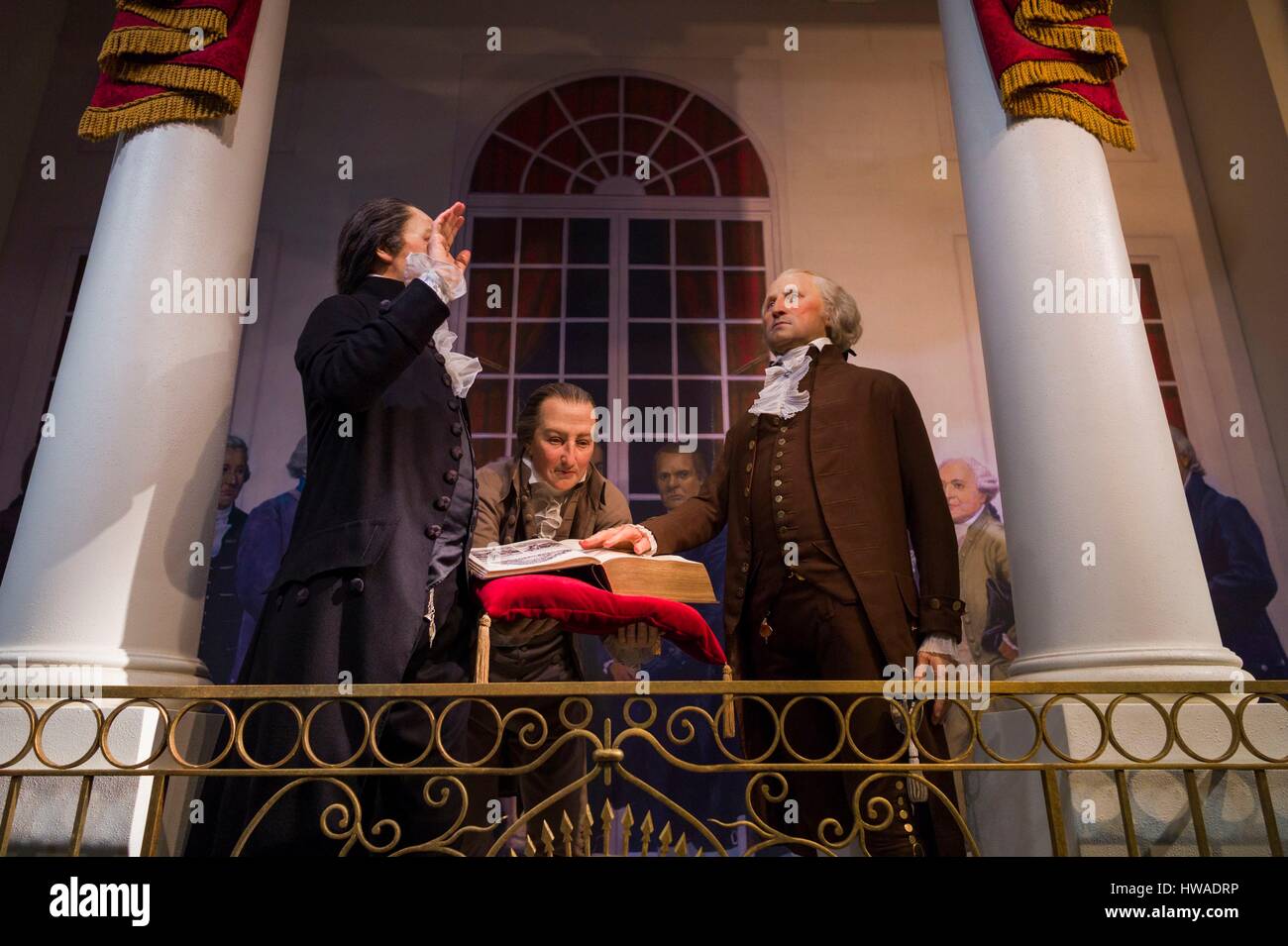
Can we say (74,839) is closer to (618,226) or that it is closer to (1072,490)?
(1072,490)

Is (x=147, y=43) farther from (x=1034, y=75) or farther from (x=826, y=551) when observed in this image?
(x=1034, y=75)

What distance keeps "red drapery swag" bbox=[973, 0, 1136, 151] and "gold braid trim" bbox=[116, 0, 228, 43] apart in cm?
241

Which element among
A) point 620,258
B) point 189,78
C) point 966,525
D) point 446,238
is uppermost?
point 620,258

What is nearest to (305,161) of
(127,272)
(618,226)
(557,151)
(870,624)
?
(557,151)

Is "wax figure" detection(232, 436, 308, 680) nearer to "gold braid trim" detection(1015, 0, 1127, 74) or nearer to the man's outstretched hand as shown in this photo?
the man's outstretched hand

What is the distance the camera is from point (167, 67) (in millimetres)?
2859

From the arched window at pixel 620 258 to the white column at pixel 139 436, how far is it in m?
2.21

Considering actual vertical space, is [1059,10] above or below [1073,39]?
above

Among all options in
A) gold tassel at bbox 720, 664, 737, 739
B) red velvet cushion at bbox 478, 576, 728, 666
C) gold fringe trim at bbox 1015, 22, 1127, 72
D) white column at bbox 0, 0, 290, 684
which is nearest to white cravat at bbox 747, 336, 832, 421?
red velvet cushion at bbox 478, 576, 728, 666

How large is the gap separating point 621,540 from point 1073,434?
4.12ft

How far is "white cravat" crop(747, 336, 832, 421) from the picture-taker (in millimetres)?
2916

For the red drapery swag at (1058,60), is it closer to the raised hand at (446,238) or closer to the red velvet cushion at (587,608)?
the raised hand at (446,238)

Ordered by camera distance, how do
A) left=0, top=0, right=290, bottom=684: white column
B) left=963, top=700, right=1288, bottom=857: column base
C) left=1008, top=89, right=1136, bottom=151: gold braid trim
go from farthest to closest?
left=1008, top=89, right=1136, bottom=151: gold braid trim → left=0, top=0, right=290, bottom=684: white column → left=963, top=700, right=1288, bottom=857: column base

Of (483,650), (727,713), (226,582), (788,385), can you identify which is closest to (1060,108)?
(788,385)
